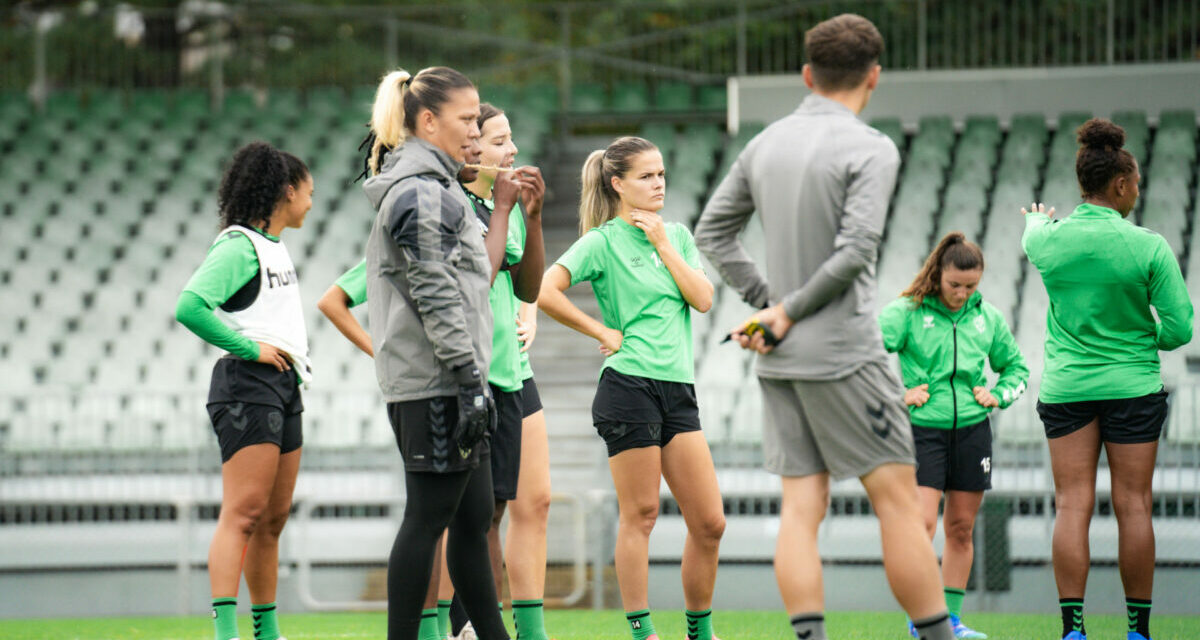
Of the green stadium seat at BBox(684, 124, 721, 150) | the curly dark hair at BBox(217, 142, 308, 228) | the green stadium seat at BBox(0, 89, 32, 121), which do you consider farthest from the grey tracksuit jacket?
the green stadium seat at BBox(0, 89, 32, 121)

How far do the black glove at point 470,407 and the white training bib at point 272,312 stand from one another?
1376 millimetres

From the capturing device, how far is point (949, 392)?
5461mm

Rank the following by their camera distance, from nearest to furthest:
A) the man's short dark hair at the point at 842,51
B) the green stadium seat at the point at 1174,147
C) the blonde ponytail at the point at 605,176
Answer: the man's short dark hair at the point at 842,51 < the blonde ponytail at the point at 605,176 < the green stadium seat at the point at 1174,147

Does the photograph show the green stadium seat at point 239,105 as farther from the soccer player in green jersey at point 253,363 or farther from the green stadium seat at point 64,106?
the soccer player in green jersey at point 253,363

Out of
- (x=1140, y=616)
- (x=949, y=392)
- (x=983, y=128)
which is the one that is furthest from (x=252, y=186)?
(x=983, y=128)

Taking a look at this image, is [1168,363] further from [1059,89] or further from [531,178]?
[531,178]

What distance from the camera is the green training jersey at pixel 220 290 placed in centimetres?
455

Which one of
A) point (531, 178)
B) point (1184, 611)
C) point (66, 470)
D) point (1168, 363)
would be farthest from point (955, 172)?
point (531, 178)

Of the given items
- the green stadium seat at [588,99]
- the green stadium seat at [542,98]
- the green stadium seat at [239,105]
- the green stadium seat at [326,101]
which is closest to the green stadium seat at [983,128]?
the green stadium seat at [588,99]

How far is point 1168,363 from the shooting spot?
359 inches

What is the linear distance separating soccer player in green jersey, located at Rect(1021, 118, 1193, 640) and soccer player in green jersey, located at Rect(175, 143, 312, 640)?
2759mm

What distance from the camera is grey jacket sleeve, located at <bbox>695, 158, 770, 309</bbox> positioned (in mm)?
3684

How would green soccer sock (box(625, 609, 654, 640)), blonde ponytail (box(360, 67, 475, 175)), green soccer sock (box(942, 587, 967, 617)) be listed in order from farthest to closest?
1. green soccer sock (box(942, 587, 967, 617))
2. green soccer sock (box(625, 609, 654, 640))
3. blonde ponytail (box(360, 67, 475, 175))

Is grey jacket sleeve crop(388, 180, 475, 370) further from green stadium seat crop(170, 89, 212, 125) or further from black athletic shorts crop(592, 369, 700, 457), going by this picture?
green stadium seat crop(170, 89, 212, 125)
